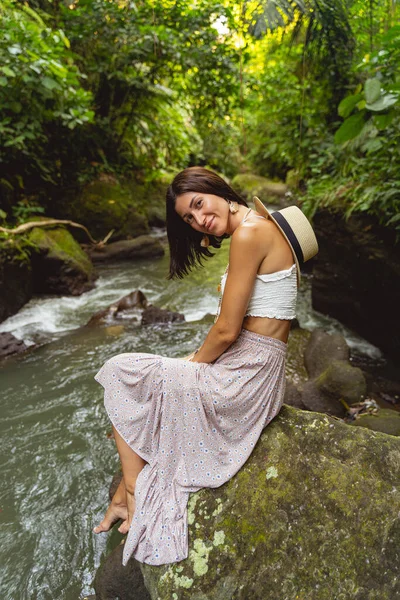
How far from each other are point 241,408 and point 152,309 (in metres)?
4.47

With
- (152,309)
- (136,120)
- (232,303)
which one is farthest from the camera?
(136,120)

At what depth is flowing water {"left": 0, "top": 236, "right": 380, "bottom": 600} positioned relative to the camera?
235 cm

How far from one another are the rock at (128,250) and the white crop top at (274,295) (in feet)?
26.2

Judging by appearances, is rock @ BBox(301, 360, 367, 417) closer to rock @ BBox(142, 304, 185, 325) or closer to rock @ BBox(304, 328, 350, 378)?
rock @ BBox(304, 328, 350, 378)

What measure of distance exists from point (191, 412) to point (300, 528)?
693 millimetres

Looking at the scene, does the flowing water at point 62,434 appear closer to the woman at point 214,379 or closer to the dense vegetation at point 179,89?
the woman at point 214,379

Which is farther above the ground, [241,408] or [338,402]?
[241,408]

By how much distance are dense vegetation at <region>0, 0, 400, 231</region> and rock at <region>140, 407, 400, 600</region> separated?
2368 millimetres

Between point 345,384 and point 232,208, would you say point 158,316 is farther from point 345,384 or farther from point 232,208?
point 232,208

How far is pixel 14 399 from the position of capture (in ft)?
13.2

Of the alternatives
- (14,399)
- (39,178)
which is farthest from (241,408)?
(39,178)

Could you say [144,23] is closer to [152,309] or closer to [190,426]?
[152,309]

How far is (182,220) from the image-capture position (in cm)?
210

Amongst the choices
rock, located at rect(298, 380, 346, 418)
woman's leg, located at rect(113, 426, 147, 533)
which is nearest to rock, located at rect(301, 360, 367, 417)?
rock, located at rect(298, 380, 346, 418)
